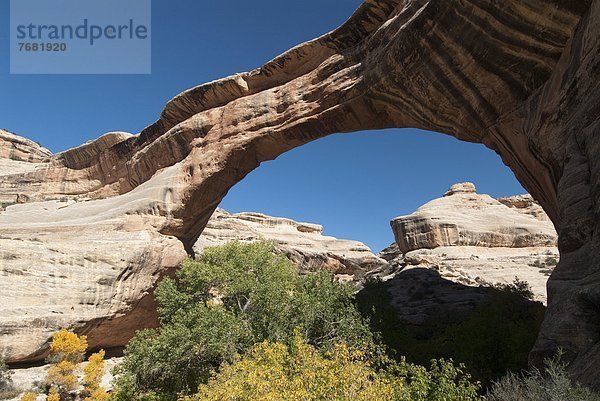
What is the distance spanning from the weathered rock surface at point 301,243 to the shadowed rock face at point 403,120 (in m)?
13.4

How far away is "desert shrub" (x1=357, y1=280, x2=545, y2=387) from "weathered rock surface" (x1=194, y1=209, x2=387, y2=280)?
1897 centimetres

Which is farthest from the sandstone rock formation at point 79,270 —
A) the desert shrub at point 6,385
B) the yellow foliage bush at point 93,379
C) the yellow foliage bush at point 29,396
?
the yellow foliage bush at point 29,396

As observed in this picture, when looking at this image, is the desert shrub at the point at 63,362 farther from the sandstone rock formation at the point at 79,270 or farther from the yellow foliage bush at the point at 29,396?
the yellow foliage bush at the point at 29,396

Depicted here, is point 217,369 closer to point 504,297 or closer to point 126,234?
point 126,234

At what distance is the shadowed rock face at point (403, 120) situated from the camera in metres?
8.03

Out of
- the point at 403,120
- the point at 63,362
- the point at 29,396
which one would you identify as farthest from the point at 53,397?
the point at 403,120

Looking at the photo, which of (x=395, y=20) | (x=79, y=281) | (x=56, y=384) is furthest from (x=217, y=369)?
(x=395, y=20)

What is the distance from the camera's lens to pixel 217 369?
39.1 feet

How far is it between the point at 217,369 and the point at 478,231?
106 ft

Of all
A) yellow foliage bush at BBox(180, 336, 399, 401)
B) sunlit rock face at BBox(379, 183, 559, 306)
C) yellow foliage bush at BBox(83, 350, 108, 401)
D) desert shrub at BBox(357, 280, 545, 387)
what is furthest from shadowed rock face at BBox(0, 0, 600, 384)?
sunlit rock face at BBox(379, 183, 559, 306)

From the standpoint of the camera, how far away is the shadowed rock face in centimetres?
803

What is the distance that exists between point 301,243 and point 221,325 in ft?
108

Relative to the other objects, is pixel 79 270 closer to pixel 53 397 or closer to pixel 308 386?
pixel 53 397

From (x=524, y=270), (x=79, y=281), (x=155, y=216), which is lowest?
(x=524, y=270)
